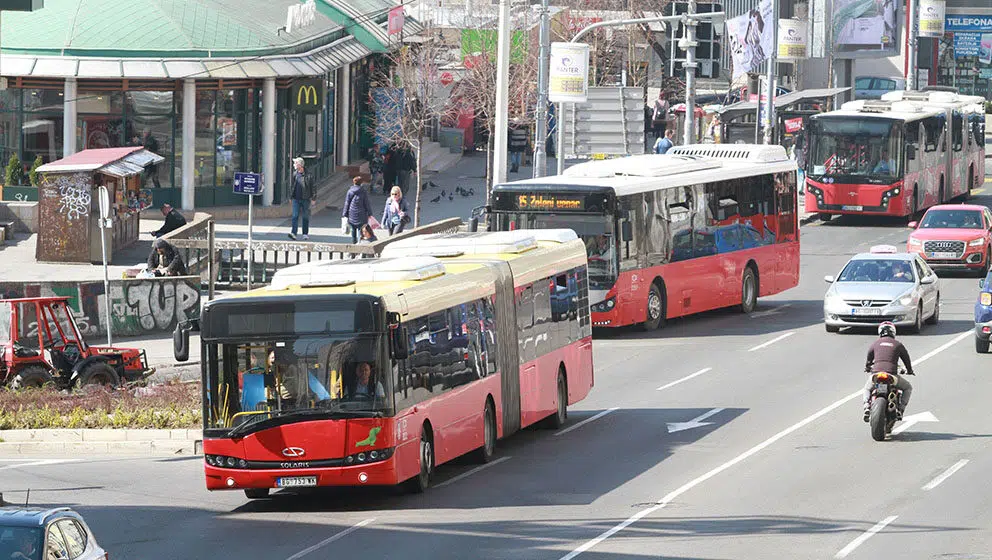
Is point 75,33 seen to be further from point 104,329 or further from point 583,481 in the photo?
point 583,481

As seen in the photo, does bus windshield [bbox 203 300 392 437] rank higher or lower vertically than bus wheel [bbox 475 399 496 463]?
higher

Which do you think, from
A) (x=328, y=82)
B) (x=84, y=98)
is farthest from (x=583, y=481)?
(x=328, y=82)

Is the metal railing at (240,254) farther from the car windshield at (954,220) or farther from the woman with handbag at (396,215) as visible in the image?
the car windshield at (954,220)

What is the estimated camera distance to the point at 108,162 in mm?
38312

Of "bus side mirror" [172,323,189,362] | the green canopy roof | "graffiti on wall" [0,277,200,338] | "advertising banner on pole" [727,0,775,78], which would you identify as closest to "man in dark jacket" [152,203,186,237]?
"graffiti on wall" [0,277,200,338]

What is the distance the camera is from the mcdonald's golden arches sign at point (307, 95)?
169ft

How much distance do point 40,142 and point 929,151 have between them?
24.8m

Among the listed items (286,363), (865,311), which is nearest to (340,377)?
(286,363)

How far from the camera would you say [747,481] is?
762 inches

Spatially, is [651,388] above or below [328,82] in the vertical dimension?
below

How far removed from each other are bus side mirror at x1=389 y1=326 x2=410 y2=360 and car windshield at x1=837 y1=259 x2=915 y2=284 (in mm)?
15696

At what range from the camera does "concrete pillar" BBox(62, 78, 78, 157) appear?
46125 mm

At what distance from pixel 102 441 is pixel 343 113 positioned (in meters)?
38.9

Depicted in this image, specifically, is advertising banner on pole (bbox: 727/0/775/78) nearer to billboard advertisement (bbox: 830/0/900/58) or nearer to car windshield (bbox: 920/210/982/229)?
car windshield (bbox: 920/210/982/229)
